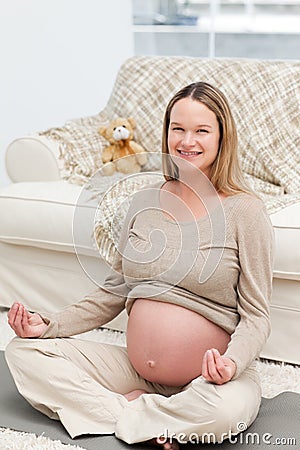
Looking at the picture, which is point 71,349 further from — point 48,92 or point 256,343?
point 48,92

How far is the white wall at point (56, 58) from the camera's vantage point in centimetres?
346

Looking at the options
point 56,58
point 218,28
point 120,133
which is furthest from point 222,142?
point 218,28

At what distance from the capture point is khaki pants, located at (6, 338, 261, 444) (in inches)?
63.5

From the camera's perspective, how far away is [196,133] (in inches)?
68.7

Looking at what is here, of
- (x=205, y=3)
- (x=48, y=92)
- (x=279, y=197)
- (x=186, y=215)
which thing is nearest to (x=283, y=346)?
(x=279, y=197)

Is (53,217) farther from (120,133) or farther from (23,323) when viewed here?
(23,323)

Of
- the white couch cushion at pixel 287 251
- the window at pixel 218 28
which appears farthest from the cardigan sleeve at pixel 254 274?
the window at pixel 218 28

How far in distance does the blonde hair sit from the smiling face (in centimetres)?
1

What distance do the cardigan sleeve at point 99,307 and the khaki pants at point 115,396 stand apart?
0.13ft

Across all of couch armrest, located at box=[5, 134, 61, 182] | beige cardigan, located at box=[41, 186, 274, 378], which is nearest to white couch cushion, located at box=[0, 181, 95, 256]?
couch armrest, located at box=[5, 134, 61, 182]

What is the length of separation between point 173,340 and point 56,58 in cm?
233

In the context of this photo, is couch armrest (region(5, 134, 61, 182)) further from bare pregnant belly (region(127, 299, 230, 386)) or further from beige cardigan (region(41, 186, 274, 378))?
bare pregnant belly (region(127, 299, 230, 386))

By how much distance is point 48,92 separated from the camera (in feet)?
12.2

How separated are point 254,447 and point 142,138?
1439mm
